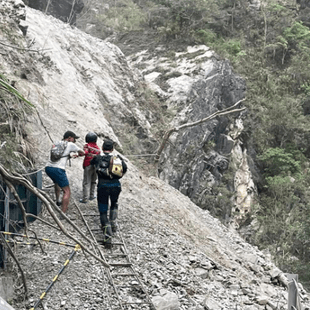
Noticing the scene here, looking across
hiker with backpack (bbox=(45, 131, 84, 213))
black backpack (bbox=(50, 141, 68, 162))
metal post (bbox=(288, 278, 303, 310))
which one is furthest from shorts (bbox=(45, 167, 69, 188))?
metal post (bbox=(288, 278, 303, 310))

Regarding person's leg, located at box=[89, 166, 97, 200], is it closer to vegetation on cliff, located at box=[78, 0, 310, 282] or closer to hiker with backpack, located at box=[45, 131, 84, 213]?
hiker with backpack, located at box=[45, 131, 84, 213]

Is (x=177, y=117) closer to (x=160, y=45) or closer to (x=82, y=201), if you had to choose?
(x=160, y=45)

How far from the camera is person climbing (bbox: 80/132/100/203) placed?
758 cm

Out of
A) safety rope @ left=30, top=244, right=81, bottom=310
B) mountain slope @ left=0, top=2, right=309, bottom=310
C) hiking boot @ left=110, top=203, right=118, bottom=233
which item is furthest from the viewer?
hiking boot @ left=110, top=203, right=118, bottom=233

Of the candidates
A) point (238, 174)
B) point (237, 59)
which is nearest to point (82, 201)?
point (238, 174)

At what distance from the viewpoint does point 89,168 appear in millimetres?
7809

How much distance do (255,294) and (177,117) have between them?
41.3 ft

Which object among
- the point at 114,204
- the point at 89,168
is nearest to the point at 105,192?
the point at 114,204

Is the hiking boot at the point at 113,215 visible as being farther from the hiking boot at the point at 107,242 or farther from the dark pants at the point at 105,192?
the hiking boot at the point at 107,242

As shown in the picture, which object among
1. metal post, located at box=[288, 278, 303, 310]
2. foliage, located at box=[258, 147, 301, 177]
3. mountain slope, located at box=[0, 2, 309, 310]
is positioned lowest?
foliage, located at box=[258, 147, 301, 177]

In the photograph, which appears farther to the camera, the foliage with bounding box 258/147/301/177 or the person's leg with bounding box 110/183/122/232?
the foliage with bounding box 258/147/301/177

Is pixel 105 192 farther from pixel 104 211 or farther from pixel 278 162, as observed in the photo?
pixel 278 162

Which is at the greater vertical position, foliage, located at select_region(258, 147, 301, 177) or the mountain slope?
the mountain slope

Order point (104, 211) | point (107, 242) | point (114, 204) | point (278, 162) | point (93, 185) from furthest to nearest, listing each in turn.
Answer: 1. point (278, 162)
2. point (93, 185)
3. point (114, 204)
4. point (104, 211)
5. point (107, 242)
